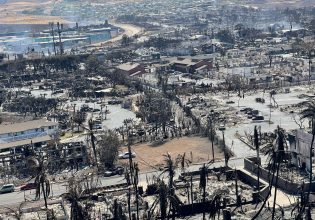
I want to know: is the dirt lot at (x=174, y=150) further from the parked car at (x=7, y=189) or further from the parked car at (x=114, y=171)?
the parked car at (x=7, y=189)

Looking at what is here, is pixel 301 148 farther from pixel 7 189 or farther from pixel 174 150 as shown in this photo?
pixel 7 189

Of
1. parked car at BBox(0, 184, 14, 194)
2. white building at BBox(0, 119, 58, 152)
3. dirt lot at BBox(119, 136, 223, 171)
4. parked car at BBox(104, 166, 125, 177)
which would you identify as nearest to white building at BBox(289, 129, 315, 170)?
dirt lot at BBox(119, 136, 223, 171)

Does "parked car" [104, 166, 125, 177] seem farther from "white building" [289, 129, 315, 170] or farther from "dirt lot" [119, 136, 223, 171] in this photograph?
"white building" [289, 129, 315, 170]

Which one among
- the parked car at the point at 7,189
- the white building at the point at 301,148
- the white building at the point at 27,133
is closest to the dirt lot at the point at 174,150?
the white building at the point at 301,148

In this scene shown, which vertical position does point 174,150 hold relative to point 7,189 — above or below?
below

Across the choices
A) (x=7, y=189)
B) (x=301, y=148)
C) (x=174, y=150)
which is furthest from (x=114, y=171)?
(x=301, y=148)

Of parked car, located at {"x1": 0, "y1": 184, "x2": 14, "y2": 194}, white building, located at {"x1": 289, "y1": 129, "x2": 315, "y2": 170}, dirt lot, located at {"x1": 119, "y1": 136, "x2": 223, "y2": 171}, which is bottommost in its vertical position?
dirt lot, located at {"x1": 119, "y1": 136, "x2": 223, "y2": 171}

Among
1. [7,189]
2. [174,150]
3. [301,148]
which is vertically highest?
[301,148]

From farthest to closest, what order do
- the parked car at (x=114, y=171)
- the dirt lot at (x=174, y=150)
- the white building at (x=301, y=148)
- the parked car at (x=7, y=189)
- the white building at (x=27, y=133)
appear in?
the white building at (x=27, y=133), the dirt lot at (x=174, y=150), the parked car at (x=114, y=171), the parked car at (x=7, y=189), the white building at (x=301, y=148)

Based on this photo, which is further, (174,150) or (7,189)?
(174,150)

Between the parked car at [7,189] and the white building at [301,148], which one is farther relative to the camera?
the parked car at [7,189]
